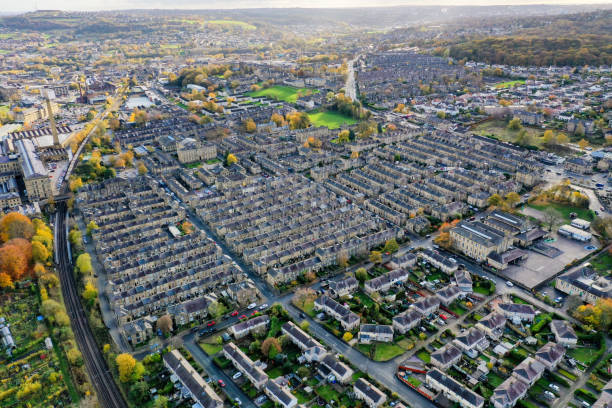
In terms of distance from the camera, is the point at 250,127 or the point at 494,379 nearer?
the point at 494,379

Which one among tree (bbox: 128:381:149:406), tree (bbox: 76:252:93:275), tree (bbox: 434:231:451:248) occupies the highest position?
tree (bbox: 76:252:93:275)

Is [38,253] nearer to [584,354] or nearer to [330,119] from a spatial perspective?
[584,354]

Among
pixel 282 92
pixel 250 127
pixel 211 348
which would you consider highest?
pixel 282 92

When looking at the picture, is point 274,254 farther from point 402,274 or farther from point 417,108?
point 417,108

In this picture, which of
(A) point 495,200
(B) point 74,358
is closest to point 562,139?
(A) point 495,200

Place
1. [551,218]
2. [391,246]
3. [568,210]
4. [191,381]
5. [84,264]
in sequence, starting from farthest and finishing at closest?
[568,210] < [551,218] < [391,246] < [84,264] < [191,381]

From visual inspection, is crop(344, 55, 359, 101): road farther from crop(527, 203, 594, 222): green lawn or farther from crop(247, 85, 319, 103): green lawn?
crop(527, 203, 594, 222): green lawn

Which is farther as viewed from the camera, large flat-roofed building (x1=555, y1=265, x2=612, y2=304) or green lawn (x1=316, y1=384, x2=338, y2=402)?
large flat-roofed building (x1=555, y1=265, x2=612, y2=304)

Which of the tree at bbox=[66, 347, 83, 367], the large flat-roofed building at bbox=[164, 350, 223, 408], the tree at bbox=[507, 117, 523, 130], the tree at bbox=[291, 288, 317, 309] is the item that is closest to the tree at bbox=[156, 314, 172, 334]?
the large flat-roofed building at bbox=[164, 350, 223, 408]
